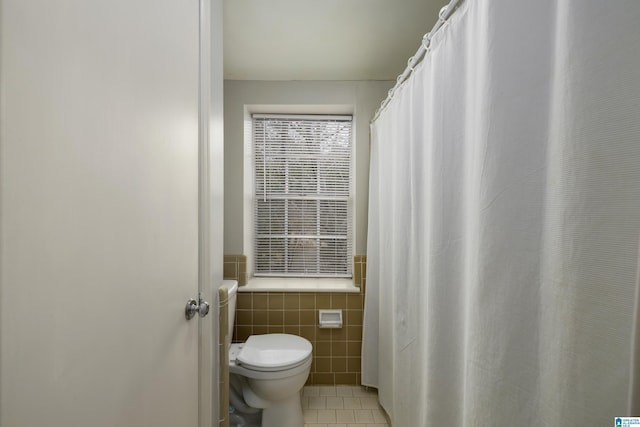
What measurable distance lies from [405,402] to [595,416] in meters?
0.97

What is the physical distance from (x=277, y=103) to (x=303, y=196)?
73 cm

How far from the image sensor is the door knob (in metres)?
0.90

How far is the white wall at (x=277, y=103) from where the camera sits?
216 centimetres

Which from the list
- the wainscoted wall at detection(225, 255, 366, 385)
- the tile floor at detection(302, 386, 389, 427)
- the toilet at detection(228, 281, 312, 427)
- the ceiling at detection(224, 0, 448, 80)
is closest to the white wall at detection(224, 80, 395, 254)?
the ceiling at detection(224, 0, 448, 80)

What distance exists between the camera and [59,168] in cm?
43

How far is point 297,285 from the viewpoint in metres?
2.17

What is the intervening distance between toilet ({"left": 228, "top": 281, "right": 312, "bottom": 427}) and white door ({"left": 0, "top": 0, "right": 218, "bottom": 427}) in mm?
701

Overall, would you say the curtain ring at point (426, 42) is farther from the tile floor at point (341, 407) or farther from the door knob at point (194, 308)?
the tile floor at point (341, 407)

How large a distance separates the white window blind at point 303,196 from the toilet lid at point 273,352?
673 mm

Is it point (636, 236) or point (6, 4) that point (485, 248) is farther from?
point (6, 4)

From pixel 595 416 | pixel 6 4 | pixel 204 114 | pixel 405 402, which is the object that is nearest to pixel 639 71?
pixel 595 416

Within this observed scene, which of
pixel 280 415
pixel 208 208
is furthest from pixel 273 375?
pixel 208 208

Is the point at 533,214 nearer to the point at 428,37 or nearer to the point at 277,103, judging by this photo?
the point at 428,37

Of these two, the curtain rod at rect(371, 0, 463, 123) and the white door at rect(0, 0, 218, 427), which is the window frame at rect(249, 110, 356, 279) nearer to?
the curtain rod at rect(371, 0, 463, 123)
